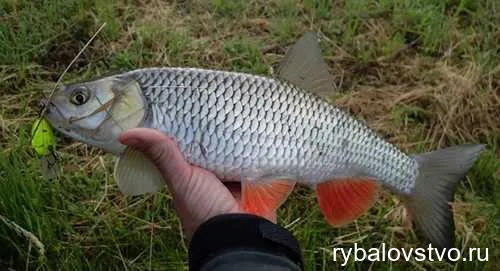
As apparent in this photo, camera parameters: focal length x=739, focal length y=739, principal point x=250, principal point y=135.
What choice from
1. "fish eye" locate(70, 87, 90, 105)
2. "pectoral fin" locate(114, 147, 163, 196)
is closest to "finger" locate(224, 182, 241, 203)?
"pectoral fin" locate(114, 147, 163, 196)

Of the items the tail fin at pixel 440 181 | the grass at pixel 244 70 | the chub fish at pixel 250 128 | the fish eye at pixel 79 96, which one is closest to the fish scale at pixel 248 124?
the chub fish at pixel 250 128

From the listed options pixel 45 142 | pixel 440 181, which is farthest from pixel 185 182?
pixel 440 181

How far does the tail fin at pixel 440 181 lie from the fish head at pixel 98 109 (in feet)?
2.63

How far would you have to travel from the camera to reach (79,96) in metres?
1.72

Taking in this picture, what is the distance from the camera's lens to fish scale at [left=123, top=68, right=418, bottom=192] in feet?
5.74

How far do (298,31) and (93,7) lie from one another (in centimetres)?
91

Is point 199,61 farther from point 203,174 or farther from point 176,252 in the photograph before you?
point 203,174

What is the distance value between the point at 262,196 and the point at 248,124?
19 cm

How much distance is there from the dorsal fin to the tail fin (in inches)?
14.0

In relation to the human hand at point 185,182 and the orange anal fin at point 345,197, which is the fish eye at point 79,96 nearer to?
the human hand at point 185,182

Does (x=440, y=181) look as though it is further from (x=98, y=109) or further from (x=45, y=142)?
(x=45, y=142)

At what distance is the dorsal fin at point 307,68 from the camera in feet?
6.29

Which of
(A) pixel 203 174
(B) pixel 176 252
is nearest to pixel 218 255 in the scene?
(A) pixel 203 174

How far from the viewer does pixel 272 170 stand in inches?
71.5
